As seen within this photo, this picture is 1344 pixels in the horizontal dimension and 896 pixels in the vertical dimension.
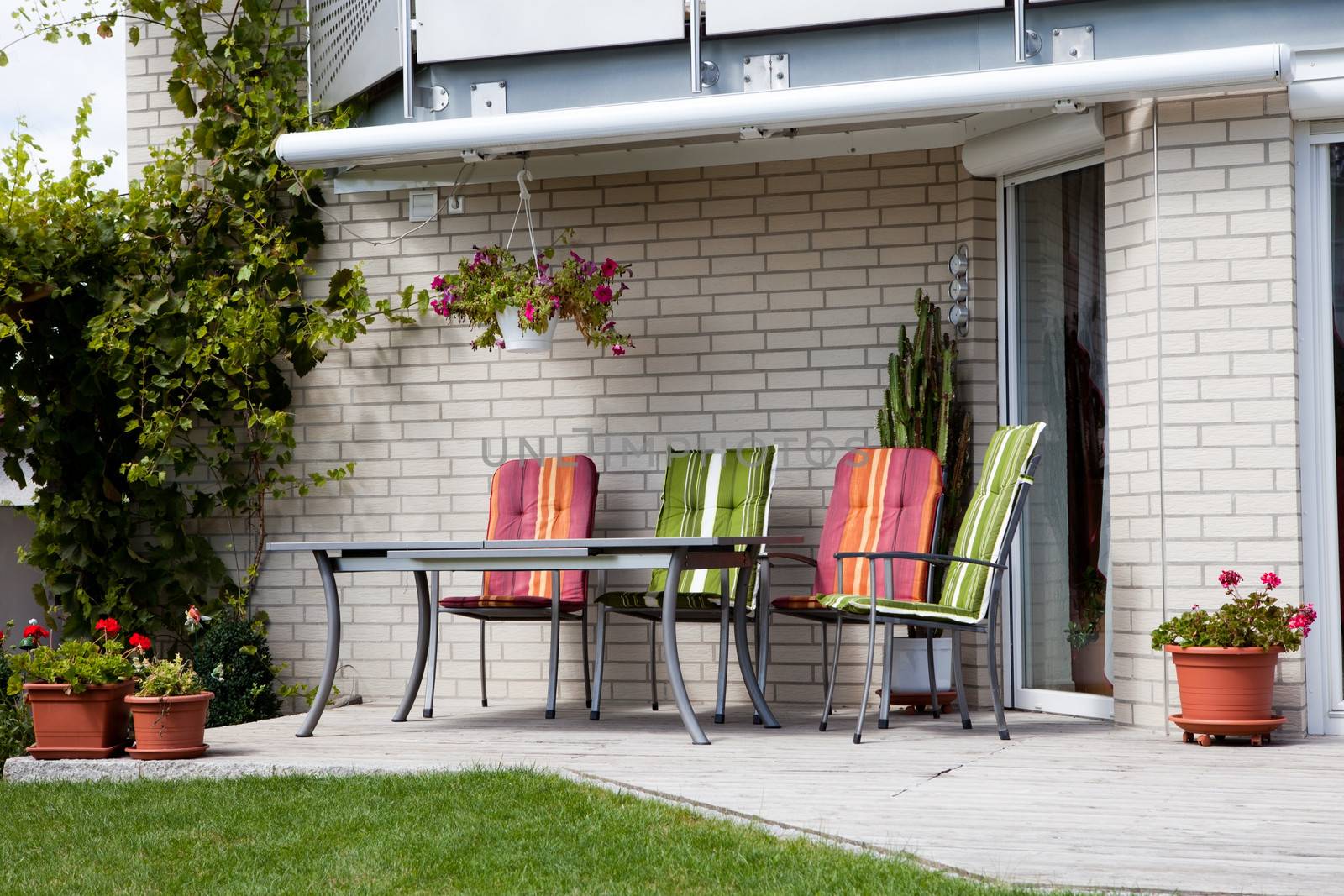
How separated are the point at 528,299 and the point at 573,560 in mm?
1437

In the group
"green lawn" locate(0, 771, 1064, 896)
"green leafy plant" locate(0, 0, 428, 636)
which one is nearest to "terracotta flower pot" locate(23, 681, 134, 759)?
"green lawn" locate(0, 771, 1064, 896)

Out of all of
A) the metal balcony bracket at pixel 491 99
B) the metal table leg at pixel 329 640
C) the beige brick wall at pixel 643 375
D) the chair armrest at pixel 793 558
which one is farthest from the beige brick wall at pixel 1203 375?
the metal table leg at pixel 329 640

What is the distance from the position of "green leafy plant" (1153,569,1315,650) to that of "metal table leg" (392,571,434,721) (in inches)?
106

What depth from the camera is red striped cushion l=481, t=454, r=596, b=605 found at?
576cm

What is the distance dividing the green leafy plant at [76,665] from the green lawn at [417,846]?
0.68 meters

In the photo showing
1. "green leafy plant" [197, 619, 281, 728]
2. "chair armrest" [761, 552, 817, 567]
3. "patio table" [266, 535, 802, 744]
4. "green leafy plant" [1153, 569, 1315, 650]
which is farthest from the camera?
"green leafy plant" [197, 619, 281, 728]

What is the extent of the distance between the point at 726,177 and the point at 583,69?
0.94 m

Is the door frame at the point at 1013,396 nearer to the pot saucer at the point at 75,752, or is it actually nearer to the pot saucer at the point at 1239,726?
the pot saucer at the point at 1239,726

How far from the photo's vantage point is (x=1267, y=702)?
4480 mm

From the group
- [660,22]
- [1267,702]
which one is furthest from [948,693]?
[660,22]

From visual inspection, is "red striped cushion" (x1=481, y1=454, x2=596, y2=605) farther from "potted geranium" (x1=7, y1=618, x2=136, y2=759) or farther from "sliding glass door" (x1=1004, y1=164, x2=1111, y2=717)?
"sliding glass door" (x1=1004, y1=164, x2=1111, y2=717)

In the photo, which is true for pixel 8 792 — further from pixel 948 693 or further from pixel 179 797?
pixel 948 693

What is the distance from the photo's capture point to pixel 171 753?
4398mm

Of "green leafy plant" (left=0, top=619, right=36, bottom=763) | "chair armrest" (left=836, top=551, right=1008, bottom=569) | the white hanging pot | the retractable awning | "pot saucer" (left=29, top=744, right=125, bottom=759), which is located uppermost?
the retractable awning
